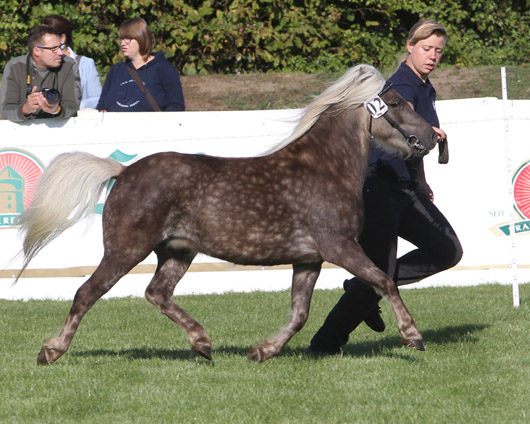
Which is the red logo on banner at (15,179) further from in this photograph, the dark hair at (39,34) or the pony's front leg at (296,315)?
the pony's front leg at (296,315)

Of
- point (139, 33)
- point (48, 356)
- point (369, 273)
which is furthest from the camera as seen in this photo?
point (139, 33)

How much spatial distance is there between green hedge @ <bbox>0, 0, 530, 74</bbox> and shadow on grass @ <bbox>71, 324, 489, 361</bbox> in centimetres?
877

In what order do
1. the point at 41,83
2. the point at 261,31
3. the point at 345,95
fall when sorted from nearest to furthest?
the point at 345,95
the point at 41,83
the point at 261,31

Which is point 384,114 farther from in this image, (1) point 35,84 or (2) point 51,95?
(1) point 35,84

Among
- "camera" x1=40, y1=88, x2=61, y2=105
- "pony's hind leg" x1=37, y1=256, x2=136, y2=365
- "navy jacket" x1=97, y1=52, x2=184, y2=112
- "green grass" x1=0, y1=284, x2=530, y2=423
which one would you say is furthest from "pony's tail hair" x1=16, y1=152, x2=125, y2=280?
"camera" x1=40, y1=88, x2=61, y2=105

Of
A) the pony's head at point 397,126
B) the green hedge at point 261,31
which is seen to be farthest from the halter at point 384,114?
the green hedge at point 261,31

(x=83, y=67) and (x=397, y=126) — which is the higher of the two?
(x=397, y=126)

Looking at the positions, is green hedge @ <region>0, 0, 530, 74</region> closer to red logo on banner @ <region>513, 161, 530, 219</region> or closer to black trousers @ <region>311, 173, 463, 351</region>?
red logo on banner @ <region>513, 161, 530, 219</region>

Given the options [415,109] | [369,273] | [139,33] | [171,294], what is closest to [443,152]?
[415,109]

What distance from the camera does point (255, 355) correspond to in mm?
6387

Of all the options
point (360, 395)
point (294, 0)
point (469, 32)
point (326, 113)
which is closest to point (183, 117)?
point (326, 113)

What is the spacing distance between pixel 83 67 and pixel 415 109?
489cm

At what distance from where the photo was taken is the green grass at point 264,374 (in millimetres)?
5160

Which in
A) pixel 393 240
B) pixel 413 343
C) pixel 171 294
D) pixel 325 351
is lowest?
pixel 325 351
